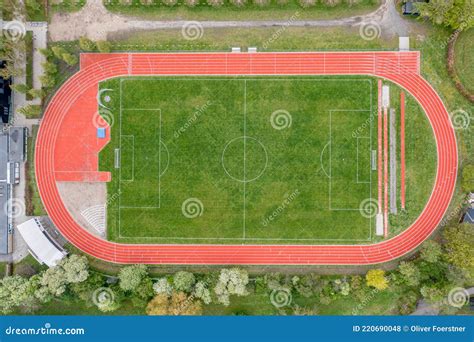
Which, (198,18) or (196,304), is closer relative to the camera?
(196,304)

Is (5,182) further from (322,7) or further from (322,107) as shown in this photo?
(322,7)

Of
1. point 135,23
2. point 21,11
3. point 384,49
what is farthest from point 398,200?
point 21,11


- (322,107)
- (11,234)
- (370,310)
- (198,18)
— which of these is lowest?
(370,310)

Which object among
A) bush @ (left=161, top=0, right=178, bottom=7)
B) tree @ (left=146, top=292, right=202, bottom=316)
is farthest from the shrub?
tree @ (left=146, top=292, right=202, bottom=316)

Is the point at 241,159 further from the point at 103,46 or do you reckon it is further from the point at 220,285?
the point at 103,46

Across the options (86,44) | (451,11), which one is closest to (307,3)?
(451,11)

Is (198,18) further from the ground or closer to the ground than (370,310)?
further from the ground

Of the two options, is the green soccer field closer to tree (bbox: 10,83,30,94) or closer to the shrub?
the shrub
